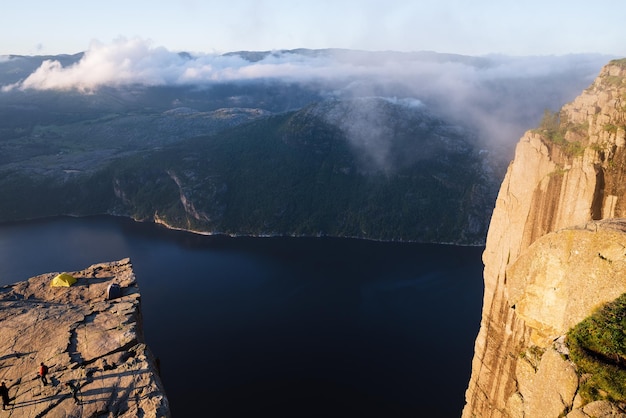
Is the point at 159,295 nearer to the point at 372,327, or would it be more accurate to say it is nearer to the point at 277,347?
the point at 277,347

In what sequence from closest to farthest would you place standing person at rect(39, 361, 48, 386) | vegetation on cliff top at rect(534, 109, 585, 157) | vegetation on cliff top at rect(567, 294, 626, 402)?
vegetation on cliff top at rect(567, 294, 626, 402)
standing person at rect(39, 361, 48, 386)
vegetation on cliff top at rect(534, 109, 585, 157)

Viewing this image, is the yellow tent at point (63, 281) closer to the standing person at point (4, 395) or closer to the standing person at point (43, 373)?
the standing person at point (43, 373)

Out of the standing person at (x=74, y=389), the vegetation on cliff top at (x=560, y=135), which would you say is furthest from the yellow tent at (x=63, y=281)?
the vegetation on cliff top at (x=560, y=135)

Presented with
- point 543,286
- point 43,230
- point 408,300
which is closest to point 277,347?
point 408,300

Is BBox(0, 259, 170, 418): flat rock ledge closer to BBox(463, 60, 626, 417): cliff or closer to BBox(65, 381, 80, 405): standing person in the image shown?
BBox(65, 381, 80, 405): standing person

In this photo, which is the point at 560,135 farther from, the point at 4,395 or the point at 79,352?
the point at 4,395

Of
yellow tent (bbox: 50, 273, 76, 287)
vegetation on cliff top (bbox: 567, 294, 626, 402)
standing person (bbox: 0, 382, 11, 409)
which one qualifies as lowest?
standing person (bbox: 0, 382, 11, 409)

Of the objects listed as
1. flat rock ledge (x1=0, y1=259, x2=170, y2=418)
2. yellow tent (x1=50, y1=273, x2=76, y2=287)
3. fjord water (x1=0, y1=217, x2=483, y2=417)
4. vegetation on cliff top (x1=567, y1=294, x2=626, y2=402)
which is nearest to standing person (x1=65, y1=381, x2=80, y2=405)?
flat rock ledge (x1=0, y1=259, x2=170, y2=418)
